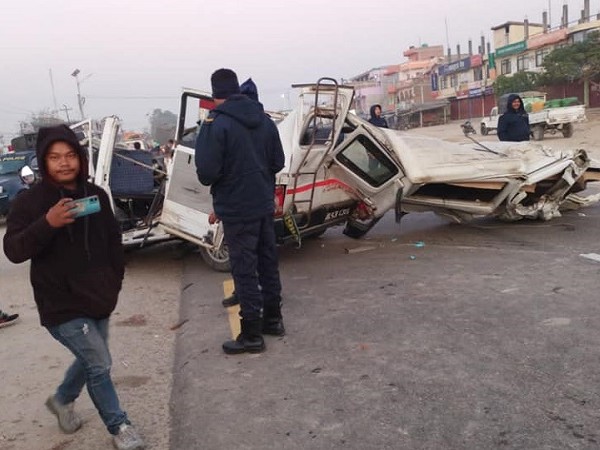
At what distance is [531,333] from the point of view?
414 cm

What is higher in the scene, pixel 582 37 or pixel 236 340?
pixel 582 37

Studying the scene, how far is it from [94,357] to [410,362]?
194 centimetres

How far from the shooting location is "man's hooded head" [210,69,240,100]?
13.4 feet

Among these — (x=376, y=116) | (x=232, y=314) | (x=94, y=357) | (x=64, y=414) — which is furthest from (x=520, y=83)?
(x=94, y=357)

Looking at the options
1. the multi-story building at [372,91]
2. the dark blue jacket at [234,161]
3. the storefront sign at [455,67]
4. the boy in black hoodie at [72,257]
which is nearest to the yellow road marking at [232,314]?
the dark blue jacket at [234,161]

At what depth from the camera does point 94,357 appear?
287 cm

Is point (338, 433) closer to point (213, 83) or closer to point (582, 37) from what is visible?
point (213, 83)

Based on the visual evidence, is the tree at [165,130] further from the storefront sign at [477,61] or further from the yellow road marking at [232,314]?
the storefront sign at [477,61]

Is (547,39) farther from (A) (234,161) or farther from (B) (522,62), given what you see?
(A) (234,161)

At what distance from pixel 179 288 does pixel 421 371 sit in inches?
145

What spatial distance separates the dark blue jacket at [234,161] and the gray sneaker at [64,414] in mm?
1514

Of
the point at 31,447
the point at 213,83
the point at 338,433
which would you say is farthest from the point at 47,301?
the point at 213,83

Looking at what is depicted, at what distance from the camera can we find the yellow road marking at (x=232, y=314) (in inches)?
190

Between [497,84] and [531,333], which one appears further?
[497,84]
